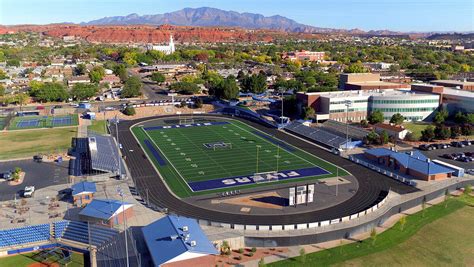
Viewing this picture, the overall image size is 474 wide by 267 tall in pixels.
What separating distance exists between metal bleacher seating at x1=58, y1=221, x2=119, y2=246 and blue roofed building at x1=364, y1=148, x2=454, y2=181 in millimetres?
37162

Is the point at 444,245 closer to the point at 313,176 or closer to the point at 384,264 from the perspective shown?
the point at 384,264

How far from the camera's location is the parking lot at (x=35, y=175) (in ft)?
156

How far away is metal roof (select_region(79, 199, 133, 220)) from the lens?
125ft

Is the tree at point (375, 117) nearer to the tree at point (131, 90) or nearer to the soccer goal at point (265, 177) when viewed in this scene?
the soccer goal at point (265, 177)

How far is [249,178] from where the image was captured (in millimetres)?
51406

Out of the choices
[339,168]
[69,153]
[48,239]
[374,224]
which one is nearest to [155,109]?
[69,153]

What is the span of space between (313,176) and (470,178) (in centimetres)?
1982

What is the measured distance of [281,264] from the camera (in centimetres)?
3284

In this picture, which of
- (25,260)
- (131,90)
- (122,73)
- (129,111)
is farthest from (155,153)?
(122,73)

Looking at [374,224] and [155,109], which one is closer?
[374,224]

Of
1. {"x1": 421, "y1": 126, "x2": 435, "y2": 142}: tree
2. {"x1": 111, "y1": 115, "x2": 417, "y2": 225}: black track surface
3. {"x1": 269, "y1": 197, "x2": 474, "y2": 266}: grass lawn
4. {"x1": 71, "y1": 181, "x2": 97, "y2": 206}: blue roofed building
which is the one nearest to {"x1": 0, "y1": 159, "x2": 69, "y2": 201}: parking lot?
{"x1": 71, "y1": 181, "x2": 97, "y2": 206}: blue roofed building

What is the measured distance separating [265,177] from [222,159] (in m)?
10.3

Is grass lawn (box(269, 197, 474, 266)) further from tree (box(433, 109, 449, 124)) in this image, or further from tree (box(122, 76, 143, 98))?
tree (box(122, 76, 143, 98))

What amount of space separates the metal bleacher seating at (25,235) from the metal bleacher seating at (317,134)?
44.2m
